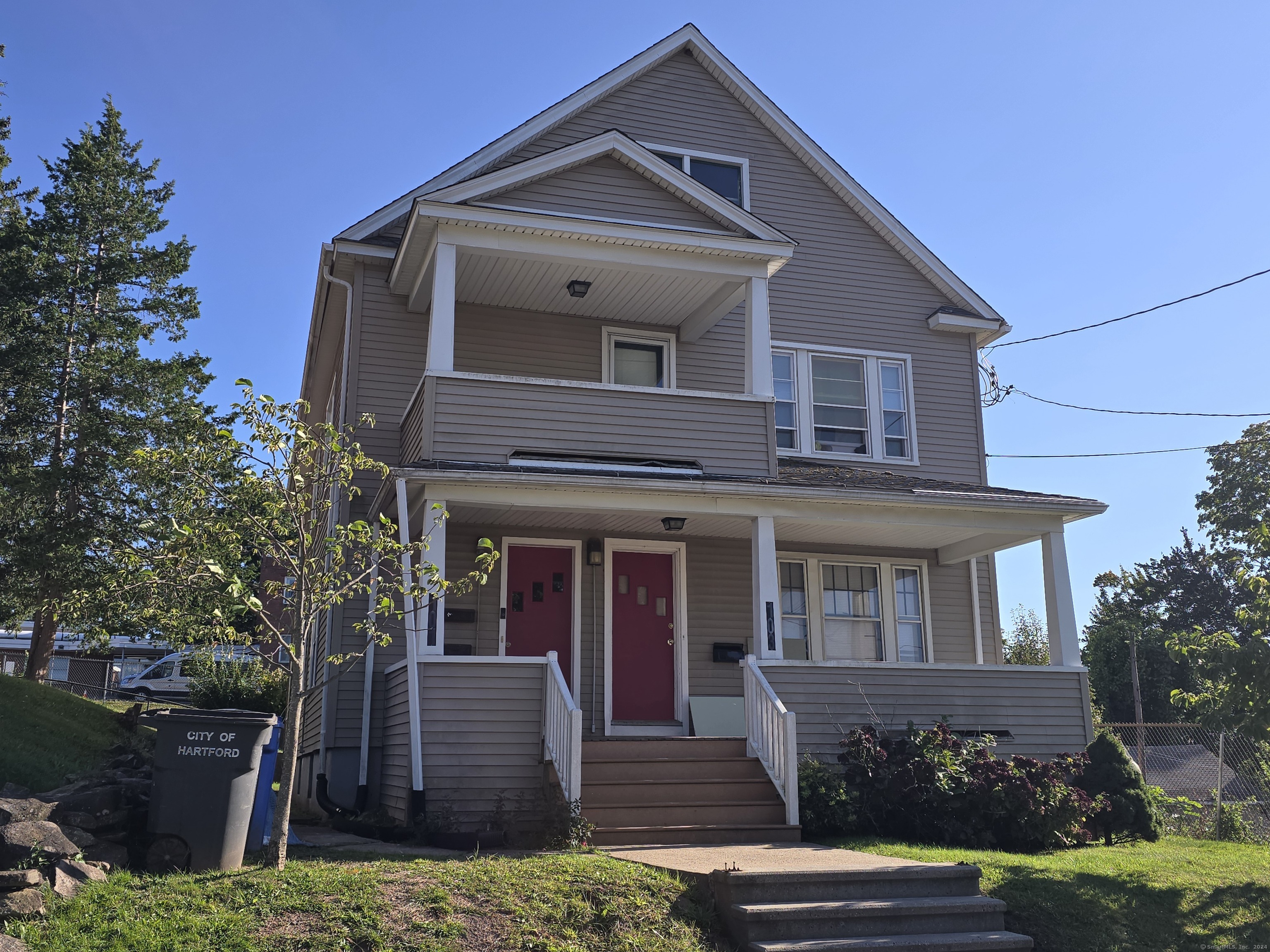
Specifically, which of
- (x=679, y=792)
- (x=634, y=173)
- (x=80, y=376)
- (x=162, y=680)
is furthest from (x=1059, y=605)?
(x=162, y=680)

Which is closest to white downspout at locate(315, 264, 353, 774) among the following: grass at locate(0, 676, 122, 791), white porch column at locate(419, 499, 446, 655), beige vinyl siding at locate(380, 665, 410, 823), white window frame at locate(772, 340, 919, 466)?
beige vinyl siding at locate(380, 665, 410, 823)

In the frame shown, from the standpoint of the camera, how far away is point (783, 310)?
15305mm

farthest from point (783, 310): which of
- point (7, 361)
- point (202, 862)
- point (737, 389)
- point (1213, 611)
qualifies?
point (1213, 611)

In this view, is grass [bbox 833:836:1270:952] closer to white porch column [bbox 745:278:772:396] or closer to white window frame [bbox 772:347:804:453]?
white porch column [bbox 745:278:772:396]

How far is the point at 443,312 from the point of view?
38.2 ft

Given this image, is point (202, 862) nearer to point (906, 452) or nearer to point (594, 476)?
point (594, 476)

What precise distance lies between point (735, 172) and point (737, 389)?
3380 mm

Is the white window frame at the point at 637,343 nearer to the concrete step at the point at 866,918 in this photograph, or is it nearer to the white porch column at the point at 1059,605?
the white porch column at the point at 1059,605

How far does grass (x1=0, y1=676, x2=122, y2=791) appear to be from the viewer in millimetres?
9070

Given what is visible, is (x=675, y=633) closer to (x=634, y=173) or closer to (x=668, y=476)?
(x=668, y=476)

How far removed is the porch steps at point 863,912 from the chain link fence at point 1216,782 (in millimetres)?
3309

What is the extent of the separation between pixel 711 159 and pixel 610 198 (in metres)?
3.02

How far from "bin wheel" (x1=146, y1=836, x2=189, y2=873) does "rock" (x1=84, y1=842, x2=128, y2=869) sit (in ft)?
0.48

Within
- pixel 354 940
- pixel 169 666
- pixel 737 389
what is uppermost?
pixel 737 389
